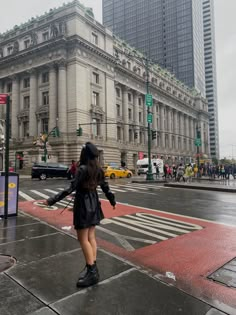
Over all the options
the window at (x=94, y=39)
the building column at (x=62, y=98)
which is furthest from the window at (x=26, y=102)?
the window at (x=94, y=39)

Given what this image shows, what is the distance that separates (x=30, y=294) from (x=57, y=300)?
38 cm

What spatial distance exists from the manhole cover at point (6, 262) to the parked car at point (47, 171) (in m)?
23.4

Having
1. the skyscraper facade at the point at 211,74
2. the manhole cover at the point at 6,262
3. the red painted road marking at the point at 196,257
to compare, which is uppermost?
the skyscraper facade at the point at 211,74

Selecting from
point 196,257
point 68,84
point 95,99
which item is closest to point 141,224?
point 196,257

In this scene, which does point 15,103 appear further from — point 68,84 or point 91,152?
point 91,152

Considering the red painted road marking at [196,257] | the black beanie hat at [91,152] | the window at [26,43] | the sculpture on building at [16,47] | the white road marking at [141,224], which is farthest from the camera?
the sculpture on building at [16,47]

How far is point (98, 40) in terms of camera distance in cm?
4797

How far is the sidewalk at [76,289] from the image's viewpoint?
2.79 meters

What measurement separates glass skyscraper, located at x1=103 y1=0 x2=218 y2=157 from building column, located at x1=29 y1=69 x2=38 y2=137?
274ft

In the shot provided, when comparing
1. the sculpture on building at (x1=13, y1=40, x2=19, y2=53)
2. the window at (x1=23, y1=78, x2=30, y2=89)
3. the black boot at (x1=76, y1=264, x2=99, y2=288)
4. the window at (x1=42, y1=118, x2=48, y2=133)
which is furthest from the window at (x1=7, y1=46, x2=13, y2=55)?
the black boot at (x1=76, y1=264, x2=99, y2=288)

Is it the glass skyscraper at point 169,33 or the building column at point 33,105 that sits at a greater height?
the glass skyscraper at point 169,33

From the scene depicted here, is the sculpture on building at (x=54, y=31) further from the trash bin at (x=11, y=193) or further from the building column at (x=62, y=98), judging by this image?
the trash bin at (x=11, y=193)

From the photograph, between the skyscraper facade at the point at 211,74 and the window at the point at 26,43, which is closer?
the window at the point at 26,43

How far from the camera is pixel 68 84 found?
44156 mm
